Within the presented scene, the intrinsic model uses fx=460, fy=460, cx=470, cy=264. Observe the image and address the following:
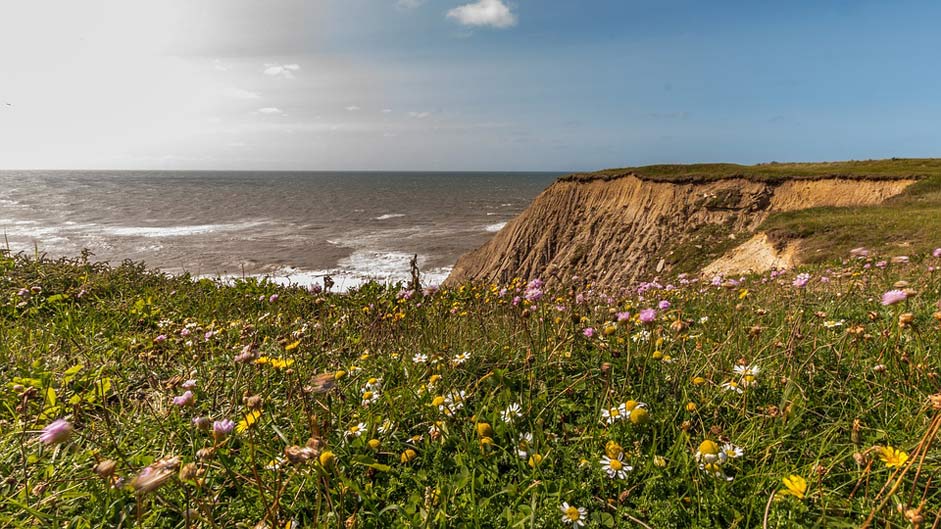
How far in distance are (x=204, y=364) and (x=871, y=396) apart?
4.40m

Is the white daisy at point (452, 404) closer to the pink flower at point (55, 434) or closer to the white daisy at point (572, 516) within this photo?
the white daisy at point (572, 516)

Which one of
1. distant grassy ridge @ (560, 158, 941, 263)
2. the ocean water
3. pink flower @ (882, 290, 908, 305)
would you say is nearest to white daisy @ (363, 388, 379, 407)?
pink flower @ (882, 290, 908, 305)

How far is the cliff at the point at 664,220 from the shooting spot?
18.8m

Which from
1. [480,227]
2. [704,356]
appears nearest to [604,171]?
[480,227]

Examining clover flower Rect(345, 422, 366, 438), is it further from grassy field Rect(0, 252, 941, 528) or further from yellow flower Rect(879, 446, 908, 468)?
yellow flower Rect(879, 446, 908, 468)

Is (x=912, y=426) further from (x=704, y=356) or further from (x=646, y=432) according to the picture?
(x=646, y=432)

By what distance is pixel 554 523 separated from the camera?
1.78 meters

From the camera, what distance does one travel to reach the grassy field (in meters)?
1.79

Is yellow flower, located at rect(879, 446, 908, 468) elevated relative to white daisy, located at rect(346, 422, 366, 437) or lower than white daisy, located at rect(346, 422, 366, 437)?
elevated

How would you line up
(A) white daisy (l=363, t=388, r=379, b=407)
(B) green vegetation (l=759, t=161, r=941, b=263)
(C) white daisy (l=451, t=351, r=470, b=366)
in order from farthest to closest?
(B) green vegetation (l=759, t=161, r=941, b=263) < (C) white daisy (l=451, t=351, r=470, b=366) < (A) white daisy (l=363, t=388, r=379, b=407)

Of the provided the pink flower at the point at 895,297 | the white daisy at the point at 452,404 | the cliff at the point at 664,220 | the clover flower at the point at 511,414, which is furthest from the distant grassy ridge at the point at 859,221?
the white daisy at the point at 452,404

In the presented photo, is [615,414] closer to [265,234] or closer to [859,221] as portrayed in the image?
[859,221]

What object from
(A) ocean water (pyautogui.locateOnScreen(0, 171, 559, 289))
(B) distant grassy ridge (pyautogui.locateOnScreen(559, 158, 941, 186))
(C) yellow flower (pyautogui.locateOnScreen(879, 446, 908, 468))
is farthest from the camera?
(A) ocean water (pyautogui.locateOnScreen(0, 171, 559, 289))

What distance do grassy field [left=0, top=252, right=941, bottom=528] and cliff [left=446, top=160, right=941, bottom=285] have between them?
12992 millimetres
